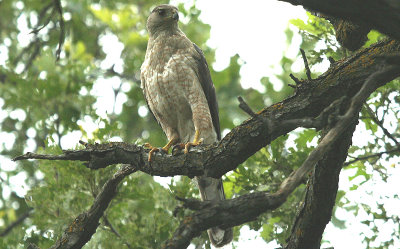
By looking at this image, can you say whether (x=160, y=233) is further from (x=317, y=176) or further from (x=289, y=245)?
(x=317, y=176)

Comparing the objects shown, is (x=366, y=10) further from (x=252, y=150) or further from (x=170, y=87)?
(x=170, y=87)

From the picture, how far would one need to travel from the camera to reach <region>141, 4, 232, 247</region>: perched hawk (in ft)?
19.6

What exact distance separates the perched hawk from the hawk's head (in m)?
0.17

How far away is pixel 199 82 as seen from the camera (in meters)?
6.25

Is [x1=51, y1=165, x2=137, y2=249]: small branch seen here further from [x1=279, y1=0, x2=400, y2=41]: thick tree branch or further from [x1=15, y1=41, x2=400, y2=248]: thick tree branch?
[x1=279, y1=0, x2=400, y2=41]: thick tree branch

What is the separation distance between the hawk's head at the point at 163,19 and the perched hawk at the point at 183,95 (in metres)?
0.17

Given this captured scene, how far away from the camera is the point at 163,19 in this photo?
6.90m

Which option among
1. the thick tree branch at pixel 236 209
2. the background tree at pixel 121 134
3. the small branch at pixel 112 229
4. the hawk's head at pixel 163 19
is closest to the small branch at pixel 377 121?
the background tree at pixel 121 134

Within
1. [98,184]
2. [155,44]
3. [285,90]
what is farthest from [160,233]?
[285,90]

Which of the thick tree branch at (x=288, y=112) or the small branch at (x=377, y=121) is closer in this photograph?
the thick tree branch at (x=288, y=112)

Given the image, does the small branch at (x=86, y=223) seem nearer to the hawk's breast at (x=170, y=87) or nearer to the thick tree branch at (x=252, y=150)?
the thick tree branch at (x=252, y=150)

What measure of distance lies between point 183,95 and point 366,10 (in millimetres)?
3638

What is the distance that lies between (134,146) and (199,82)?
207 cm

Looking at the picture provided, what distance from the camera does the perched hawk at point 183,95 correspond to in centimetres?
598
